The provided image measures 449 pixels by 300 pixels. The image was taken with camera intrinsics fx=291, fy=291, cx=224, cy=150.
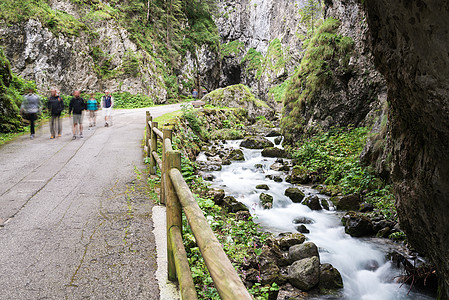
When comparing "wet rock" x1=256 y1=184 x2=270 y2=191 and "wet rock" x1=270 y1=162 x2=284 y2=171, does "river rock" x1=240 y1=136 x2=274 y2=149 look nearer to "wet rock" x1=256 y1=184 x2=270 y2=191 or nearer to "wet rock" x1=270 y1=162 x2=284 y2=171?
"wet rock" x1=270 y1=162 x2=284 y2=171

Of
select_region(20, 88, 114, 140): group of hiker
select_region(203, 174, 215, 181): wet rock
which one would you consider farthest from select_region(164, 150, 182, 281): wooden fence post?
Answer: select_region(20, 88, 114, 140): group of hiker

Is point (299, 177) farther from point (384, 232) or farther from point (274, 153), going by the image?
point (384, 232)

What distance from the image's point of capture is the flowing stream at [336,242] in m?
5.64

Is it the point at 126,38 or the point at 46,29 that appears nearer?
the point at 46,29

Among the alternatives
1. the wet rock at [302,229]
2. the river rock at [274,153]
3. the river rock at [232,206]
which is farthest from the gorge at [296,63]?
the river rock at [232,206]

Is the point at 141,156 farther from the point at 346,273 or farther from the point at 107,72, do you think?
the point at 107,72

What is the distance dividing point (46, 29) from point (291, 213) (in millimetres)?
25855

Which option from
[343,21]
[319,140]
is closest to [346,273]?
[319,140]

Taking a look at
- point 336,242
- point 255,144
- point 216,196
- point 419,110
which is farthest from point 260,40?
point 419,110

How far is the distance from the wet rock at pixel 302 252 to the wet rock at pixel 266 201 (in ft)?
9.61

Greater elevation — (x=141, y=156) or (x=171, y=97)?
(x=171, y=97)

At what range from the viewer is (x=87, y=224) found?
4.77 metres

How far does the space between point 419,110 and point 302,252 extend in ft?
11.6

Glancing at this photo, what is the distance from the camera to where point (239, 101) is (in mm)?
28562
